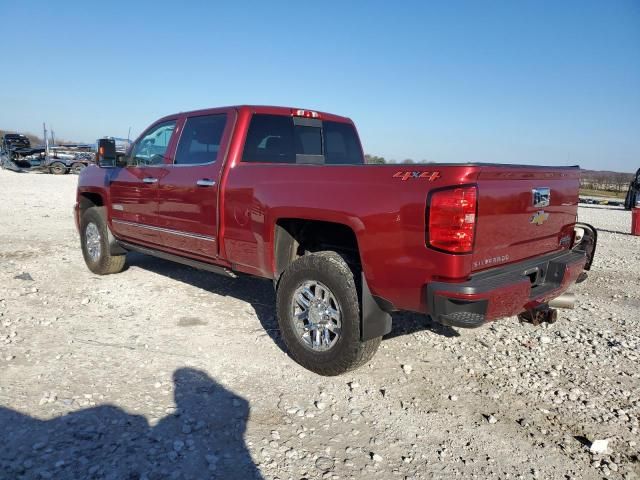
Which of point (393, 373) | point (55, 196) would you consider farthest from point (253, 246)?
point (55, 196)

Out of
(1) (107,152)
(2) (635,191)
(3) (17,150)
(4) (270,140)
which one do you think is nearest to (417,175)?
(4) (270,140)

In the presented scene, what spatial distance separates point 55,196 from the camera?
16406 mm

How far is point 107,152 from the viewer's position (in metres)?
5.59

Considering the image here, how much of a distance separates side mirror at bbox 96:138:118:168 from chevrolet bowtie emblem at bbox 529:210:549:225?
4.56m

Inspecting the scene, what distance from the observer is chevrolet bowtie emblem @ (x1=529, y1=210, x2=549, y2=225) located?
10.7 ft

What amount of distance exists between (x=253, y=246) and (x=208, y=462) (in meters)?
1.81

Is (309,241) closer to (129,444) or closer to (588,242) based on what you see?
(129,444)

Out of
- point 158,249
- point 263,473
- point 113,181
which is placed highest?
point 113,181

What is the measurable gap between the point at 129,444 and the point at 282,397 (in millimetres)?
1004

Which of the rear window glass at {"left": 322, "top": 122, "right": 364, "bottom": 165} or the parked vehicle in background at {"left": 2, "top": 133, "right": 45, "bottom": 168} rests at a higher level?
the parked vehicle in background at {"left": 2, "top": 133, "right": 45, "bottom": 168}

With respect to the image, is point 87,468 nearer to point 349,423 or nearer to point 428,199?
point 349,423

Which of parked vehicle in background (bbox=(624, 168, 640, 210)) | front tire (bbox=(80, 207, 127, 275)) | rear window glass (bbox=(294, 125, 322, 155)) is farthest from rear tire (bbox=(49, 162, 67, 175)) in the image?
parked vehicle in background (bbox=(624, 168, 640, 210))

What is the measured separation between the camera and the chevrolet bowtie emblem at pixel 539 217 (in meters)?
3.26

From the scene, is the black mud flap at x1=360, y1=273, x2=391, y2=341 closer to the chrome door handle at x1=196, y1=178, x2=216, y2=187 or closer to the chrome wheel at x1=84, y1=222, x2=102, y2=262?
the chrome door handle at x1=196, y1=178, x2=216, y2=187
